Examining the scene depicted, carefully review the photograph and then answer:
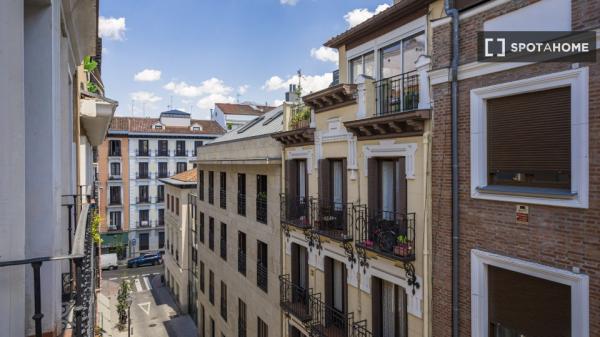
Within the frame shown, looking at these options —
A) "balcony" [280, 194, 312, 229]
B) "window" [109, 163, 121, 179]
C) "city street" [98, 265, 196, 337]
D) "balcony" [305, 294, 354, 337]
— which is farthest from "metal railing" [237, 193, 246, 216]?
"window" [109, 163, 121, 179]

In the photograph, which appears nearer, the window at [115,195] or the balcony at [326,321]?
the balcony at [326,321]

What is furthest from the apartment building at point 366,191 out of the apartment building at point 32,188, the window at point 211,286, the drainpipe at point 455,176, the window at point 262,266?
the window at point 211,286

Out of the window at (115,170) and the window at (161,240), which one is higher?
the window at (115,170)

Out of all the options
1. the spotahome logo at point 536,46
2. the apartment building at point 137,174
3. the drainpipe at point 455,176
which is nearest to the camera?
the spotahome logo at point 536,46

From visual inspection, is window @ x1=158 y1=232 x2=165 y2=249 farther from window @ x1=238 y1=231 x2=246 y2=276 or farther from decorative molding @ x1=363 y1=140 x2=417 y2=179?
decorative molding @ x1=363 y1=140 x2=417 y2=179

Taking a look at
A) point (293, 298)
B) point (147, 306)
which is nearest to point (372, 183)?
point (293, 298)

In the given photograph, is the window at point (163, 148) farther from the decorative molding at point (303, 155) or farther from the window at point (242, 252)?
the decorative molding at point (303, 155)

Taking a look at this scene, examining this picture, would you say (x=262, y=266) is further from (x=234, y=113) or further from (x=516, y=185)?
(x=234, y=113)

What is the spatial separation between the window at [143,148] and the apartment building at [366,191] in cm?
3991

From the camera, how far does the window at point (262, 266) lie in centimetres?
1697

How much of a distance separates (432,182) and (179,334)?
26606mm

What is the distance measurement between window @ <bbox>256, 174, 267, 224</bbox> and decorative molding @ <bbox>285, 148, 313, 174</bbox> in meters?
2.64

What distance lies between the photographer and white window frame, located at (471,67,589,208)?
20.1 ft

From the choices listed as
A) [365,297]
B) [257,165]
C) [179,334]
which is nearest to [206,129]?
[179,334]
